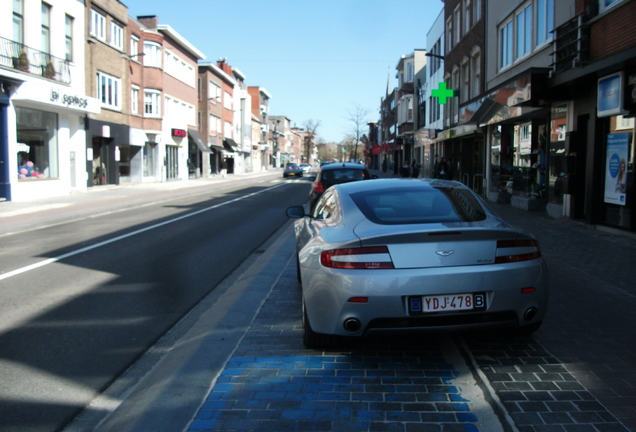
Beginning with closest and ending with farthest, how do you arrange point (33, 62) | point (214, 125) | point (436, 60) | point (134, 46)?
Result: 1. point (33, 62)
2. point (134, 46)
3. point (436, 60)
4. point (214, 125)

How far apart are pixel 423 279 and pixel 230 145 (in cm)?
5977

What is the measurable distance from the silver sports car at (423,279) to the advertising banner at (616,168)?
8.11 meters

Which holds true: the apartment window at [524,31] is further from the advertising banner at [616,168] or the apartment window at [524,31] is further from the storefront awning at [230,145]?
the storefront awning at [230,145]

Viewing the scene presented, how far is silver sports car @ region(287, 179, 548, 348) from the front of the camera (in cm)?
396

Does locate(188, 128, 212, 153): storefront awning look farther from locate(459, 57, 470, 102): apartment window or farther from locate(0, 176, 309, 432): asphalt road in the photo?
locate(0, 176, 309, 432): asphalt road

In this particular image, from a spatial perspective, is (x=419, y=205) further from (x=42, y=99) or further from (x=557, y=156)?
(x=42, y=99)

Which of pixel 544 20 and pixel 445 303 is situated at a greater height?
pixel 544 20

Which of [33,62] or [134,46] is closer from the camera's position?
[33,62]

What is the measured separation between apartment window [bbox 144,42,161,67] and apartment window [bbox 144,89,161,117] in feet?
5.90

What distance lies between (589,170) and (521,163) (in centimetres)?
595

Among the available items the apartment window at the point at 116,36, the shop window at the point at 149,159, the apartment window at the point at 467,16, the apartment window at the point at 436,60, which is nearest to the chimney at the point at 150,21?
the apartment window at the point at 116,36

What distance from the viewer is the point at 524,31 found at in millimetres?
18062

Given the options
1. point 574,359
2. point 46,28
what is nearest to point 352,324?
point 574,359

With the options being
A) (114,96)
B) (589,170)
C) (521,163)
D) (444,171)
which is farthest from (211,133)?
(589,170)
